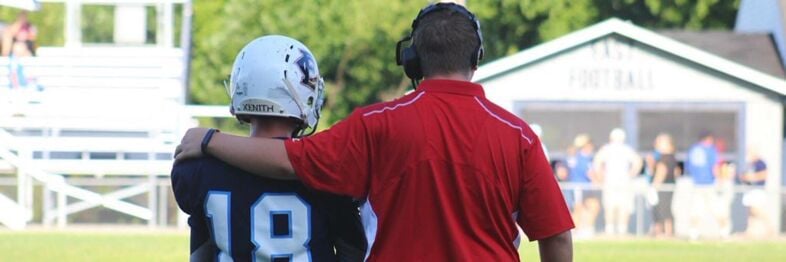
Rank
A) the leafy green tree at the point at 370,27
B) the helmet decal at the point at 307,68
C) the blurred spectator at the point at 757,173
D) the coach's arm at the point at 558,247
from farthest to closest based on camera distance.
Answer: the leafy green tree at the point at 370,27, the blurred spectator at the point at 757,173, the helmet decal at the point at 307,68, the coach's arm at the point at 558,247

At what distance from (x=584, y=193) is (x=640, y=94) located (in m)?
6.55

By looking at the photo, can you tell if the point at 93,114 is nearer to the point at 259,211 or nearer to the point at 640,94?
the point at 640,94

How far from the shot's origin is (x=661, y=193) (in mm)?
23438

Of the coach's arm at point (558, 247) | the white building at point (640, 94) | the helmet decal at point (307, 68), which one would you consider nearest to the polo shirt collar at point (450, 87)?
the helmet decal at point (307, 68)

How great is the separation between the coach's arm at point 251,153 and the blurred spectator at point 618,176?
19230 mm

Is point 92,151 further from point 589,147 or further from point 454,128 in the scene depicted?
point 454,128

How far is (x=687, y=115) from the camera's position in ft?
96.9

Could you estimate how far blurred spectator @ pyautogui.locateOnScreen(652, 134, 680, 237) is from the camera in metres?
23.4

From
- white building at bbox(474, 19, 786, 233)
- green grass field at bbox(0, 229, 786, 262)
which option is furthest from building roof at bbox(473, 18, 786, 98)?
green grass field at bbox(0, 229, 786, 262)

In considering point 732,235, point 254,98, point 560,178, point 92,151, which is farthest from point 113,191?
point 254,98

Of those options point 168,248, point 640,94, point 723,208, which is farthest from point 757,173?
point 168,248

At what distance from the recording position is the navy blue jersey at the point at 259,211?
461 centimetres

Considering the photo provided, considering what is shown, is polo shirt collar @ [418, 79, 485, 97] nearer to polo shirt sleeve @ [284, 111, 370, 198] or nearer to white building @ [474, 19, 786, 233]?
polo shirt sleeve @ [284, 111, 370, 198]

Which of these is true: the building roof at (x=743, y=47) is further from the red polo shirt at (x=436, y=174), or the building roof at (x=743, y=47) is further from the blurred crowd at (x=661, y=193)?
the red polo shirt at (x=436, y=174)
